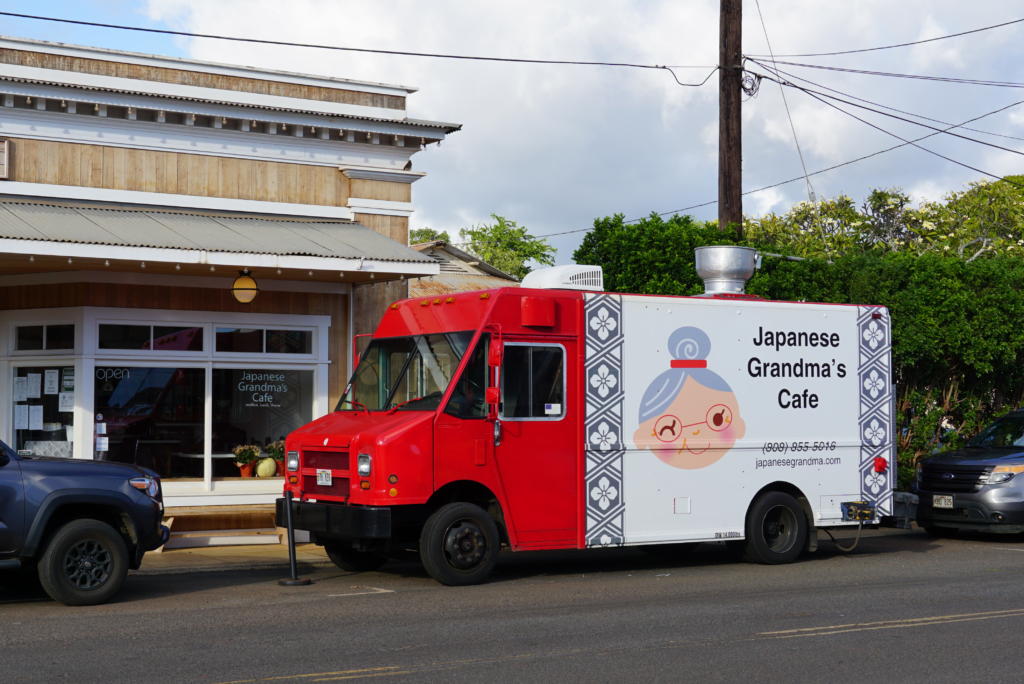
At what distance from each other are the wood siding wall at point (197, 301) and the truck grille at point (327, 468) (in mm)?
4177

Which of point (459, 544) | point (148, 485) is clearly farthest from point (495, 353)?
point (148, 485)

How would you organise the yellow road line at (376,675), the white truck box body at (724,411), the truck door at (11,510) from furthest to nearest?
the white truck box body at (724,411)
the truck door at (11,510)
the yellow road line at (376,675)

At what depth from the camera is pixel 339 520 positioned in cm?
1182

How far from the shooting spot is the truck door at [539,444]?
39.8 feet

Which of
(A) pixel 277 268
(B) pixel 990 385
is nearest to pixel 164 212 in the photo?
(A) pixel 277 268

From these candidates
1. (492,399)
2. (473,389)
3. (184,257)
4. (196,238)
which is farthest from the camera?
(196,238)

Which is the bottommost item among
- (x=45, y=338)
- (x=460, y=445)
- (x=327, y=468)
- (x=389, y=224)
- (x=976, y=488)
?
(x=976, y=488)

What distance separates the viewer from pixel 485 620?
9867 millimetres

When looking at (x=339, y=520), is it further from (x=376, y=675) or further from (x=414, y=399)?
(x=376, y=675)

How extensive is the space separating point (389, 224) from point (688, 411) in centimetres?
619

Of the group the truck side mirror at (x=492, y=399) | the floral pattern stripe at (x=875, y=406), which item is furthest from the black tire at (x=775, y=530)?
the truck side mirror at (x=492, y=399)

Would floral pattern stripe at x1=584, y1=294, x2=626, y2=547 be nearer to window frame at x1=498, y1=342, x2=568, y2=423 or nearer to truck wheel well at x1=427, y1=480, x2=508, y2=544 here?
window frame at x1=498, y1=342, x2=568, y2=423

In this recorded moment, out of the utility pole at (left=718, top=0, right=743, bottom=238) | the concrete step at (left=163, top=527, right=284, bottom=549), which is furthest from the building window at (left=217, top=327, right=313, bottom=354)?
the utility pole at (left=718, top=0, right=743, bottom=238)

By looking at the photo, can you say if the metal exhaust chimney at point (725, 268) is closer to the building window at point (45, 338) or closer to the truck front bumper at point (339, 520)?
the truck front bumper at point (339, 520)
